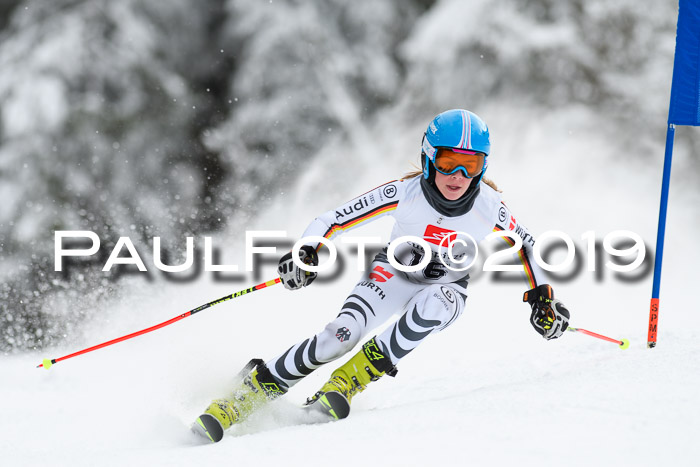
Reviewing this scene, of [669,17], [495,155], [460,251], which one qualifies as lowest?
[460,251]

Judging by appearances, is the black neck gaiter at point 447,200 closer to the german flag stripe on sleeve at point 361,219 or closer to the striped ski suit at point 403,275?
the striped ski suit at point 403,275

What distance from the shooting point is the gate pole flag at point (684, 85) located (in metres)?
3.60

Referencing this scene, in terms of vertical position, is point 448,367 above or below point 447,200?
below

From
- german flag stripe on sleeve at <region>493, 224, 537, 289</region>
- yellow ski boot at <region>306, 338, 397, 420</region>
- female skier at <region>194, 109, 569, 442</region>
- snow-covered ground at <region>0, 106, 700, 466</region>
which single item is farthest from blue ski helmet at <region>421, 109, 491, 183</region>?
snow-covered ground at <region>0, 106, 700, 466</region>

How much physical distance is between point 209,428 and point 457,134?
5.26ft

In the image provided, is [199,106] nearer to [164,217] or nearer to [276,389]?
[164,217]

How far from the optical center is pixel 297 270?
9.68ft

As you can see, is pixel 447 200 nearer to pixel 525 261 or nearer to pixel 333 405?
pixel 525 261

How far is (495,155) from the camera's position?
958 centimetres

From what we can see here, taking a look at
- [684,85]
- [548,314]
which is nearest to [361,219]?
[548,314]

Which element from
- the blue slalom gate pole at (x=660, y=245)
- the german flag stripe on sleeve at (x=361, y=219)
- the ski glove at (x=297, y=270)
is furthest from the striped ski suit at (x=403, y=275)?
the blue slalom gate pole at (x=660, y=245)

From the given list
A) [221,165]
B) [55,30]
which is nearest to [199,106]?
[221,165]

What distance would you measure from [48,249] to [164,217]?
1.68 metres

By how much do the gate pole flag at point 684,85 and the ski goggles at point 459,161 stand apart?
129 centimetres
